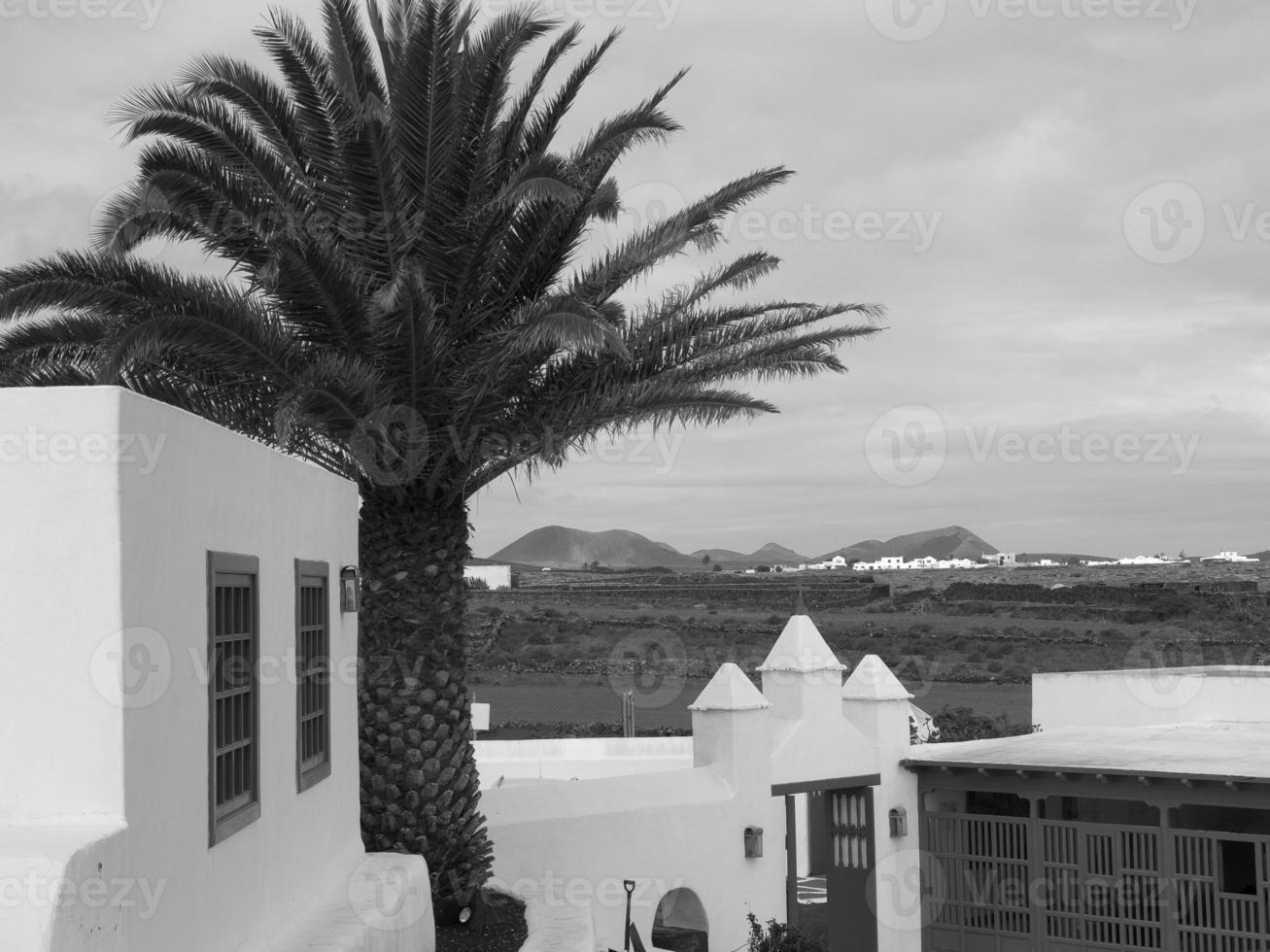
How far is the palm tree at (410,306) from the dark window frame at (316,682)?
1.05 metres

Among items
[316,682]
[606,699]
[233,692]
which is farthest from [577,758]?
[233,692]

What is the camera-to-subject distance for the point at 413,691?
37.1ft

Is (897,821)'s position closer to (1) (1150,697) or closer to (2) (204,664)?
(1) (1150,697)

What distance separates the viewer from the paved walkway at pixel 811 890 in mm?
Result: 22188

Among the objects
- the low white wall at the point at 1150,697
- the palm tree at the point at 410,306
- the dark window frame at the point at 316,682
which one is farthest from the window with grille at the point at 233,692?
the low white wall at the point at 1150,697

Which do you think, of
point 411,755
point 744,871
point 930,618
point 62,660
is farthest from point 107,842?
point 930,618

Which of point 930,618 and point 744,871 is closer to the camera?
point 744,871

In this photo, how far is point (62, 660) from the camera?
5.45 meters

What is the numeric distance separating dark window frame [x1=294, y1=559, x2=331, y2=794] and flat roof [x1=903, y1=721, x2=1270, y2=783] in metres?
10.1

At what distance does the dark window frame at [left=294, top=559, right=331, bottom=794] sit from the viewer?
860 centimetres

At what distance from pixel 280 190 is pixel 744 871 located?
30.6 ft

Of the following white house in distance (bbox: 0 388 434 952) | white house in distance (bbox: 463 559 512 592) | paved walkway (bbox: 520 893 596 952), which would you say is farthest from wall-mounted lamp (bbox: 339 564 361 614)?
white house in distance (bbox: 463 559 512 592)

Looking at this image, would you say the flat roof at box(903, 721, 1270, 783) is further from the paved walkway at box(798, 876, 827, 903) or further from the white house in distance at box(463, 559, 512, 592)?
the white house in distance at box(463, 559, 512, 592)

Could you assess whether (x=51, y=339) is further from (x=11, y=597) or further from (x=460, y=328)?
(x=11, y=597)
